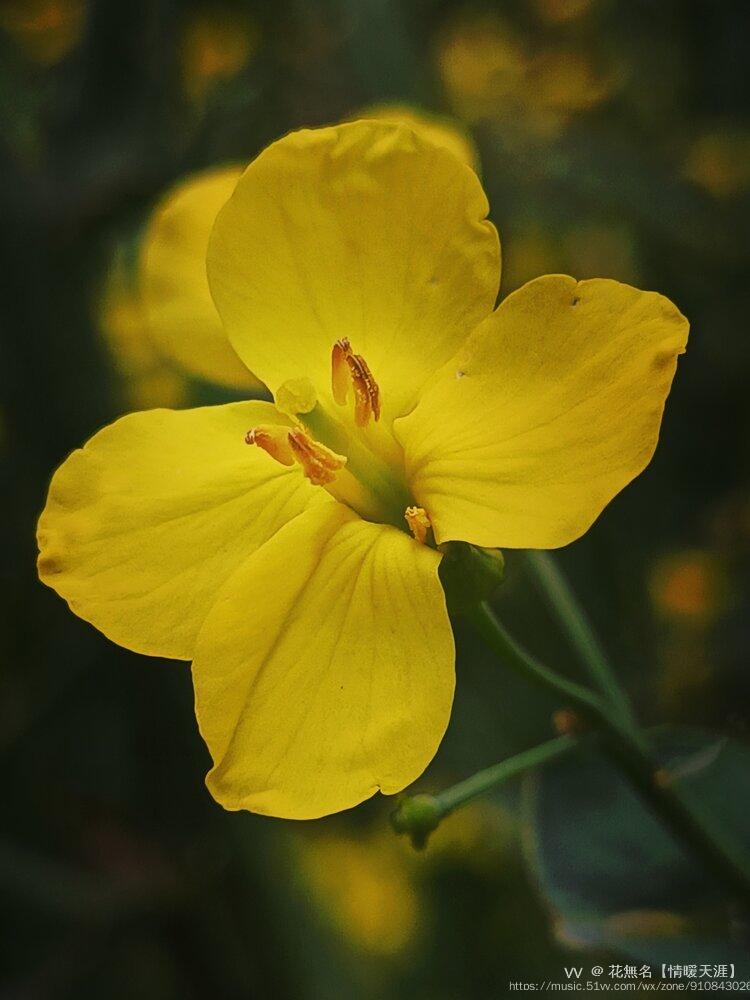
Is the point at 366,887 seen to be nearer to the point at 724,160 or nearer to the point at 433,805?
the point at 433,805

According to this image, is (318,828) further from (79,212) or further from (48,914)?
(79,212)

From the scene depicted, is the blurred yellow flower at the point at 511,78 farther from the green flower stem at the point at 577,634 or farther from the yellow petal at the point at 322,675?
the yellow petal at the point at 322,675

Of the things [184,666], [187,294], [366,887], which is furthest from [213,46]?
[366,887]

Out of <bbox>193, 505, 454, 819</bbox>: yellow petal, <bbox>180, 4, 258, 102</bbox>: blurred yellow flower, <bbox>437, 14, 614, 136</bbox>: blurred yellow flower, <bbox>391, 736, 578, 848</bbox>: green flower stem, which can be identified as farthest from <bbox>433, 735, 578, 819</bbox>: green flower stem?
<bbox>180, 4, 258, 102</bbox>: blurred yellow flower

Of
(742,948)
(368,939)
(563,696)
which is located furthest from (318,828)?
(563,696)

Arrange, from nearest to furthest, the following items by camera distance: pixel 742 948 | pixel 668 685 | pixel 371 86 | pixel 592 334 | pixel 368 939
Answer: pixel 592 334 → pixel 742 948 → pixel 668 685 → pixel 371 86 → pixel 368 939

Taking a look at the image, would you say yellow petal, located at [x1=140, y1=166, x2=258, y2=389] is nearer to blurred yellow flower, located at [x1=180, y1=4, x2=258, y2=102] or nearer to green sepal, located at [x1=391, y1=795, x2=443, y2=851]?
green sepal, located at [x1=391, y1=795, x2=443, y2=851]

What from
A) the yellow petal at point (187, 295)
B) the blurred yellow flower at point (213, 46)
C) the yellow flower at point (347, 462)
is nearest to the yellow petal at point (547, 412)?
the yellow flower at point (347, 462)
